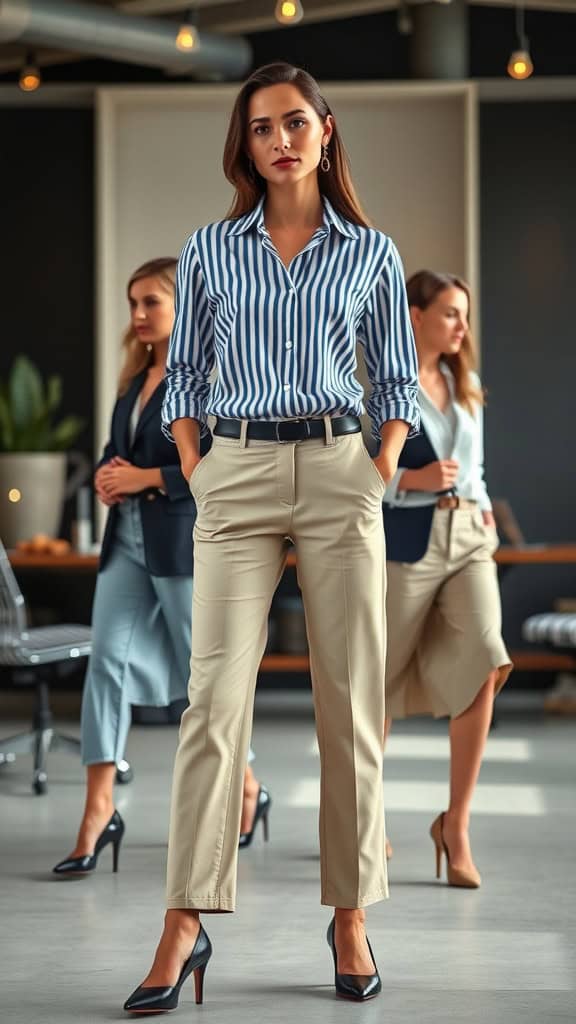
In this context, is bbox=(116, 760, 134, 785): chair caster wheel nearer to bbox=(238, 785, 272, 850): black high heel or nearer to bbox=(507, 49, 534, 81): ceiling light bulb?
bbox=(238, 785, 272, 850): black high heel

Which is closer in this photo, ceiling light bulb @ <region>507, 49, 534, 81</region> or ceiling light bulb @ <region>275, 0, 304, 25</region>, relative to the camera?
ceiling light bulb @ <region>275, 0, 304, 25</region>

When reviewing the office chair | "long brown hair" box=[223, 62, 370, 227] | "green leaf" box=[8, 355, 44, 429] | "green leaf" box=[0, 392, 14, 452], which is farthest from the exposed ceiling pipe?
"long brown hair" box=[223, 62, 370, 227]

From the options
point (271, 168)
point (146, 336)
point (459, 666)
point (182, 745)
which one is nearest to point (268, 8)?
point (146, 336)

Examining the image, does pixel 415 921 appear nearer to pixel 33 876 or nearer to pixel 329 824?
pixel 329 824

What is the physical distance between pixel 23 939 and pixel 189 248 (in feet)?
4.82

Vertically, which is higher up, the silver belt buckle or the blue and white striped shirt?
the blue and white striped shirt

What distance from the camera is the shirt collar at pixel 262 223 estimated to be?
269 centimetres

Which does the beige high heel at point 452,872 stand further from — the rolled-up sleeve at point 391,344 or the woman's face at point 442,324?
the rolled-up sleeve at point 391,344

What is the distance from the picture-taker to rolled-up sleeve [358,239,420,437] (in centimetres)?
275

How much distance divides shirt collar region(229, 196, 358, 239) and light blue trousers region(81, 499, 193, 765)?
1265 millimetres

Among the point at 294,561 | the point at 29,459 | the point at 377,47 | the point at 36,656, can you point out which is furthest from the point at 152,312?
the point at 377,47

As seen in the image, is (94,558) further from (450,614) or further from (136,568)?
(450,614)

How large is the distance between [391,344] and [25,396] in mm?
4876

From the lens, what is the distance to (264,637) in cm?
272
